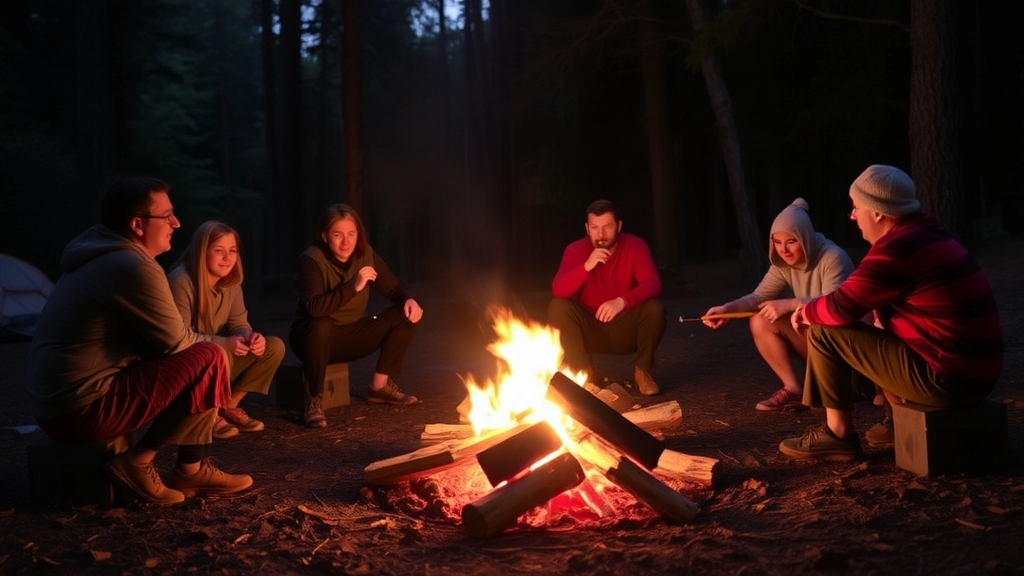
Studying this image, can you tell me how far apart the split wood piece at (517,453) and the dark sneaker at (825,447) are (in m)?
1.43

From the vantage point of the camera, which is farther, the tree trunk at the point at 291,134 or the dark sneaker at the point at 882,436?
the tree trunk at the point at 291,134

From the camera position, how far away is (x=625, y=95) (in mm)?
19719

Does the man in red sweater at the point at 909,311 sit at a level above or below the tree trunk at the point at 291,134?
below

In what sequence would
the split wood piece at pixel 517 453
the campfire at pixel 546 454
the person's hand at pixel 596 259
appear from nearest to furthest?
1. the campfire at pixel 546 454
2. the split wood piece at pixel 517 453
3. the person's hand at pixel 596 259

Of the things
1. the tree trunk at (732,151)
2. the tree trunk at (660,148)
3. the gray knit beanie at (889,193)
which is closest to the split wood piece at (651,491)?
the gray knit beanie at (889,193)

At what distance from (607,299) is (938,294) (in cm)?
314

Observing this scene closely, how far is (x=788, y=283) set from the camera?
20.2 feet

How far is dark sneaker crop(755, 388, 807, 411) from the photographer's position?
6.21m

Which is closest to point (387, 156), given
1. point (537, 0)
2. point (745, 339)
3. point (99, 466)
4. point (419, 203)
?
point (419, 203)

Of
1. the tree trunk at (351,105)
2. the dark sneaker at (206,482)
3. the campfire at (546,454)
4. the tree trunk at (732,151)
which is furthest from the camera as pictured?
the tree trunk at (732,151)

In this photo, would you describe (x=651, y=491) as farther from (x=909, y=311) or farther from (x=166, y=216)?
(x=166, y=216)

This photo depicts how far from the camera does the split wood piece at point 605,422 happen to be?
4.29 meters

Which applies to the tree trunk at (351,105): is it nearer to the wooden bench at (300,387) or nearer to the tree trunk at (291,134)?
the tree trunk at (291,134)

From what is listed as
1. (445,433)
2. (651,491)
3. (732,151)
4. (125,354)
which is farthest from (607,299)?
(732,151)
